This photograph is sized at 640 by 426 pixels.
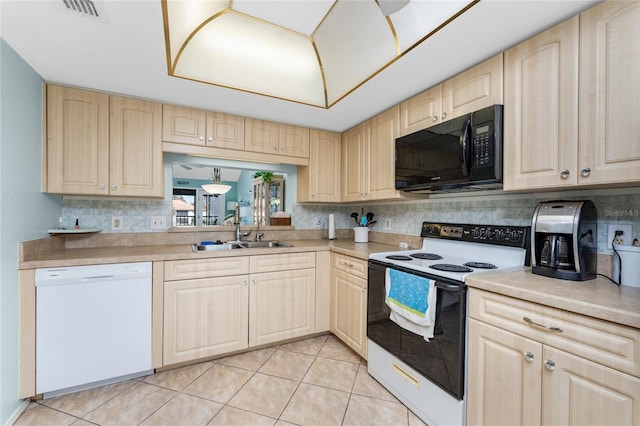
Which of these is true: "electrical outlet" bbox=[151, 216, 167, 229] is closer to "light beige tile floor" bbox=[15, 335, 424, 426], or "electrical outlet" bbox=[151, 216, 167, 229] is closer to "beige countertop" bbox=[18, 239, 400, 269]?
"beige countertop" bbox=[18, 239, 400, 269]

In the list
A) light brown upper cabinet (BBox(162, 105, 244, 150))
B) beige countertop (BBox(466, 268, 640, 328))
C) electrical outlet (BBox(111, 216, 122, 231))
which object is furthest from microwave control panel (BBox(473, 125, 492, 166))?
electrical outlet (BBox(111, 216, 122, 231))

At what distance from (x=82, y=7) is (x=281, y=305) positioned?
7.47 feet

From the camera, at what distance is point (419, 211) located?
8.20ft

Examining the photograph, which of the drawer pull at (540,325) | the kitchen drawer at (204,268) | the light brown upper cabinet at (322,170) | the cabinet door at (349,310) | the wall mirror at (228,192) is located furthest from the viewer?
the light brown upper cabinet at (322,170)

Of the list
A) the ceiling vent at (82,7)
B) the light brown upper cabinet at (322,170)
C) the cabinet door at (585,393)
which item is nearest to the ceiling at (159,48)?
the ceiling vent at (82,7)

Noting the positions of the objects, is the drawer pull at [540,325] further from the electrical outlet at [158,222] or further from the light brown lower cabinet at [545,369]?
the electrical outlet at [158,222]

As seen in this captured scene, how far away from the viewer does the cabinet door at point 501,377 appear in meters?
1.15

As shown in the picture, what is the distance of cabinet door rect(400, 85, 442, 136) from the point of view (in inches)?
75.6

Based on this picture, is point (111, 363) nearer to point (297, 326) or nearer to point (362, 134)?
point (297, 326)

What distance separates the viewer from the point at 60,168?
1995mm

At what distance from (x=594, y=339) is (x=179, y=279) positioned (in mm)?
2322

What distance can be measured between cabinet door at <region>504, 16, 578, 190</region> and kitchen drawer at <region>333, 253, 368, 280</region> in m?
1.12

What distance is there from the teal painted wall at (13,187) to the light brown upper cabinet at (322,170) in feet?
6.93

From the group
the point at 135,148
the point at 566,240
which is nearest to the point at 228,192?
the point at 135,148
